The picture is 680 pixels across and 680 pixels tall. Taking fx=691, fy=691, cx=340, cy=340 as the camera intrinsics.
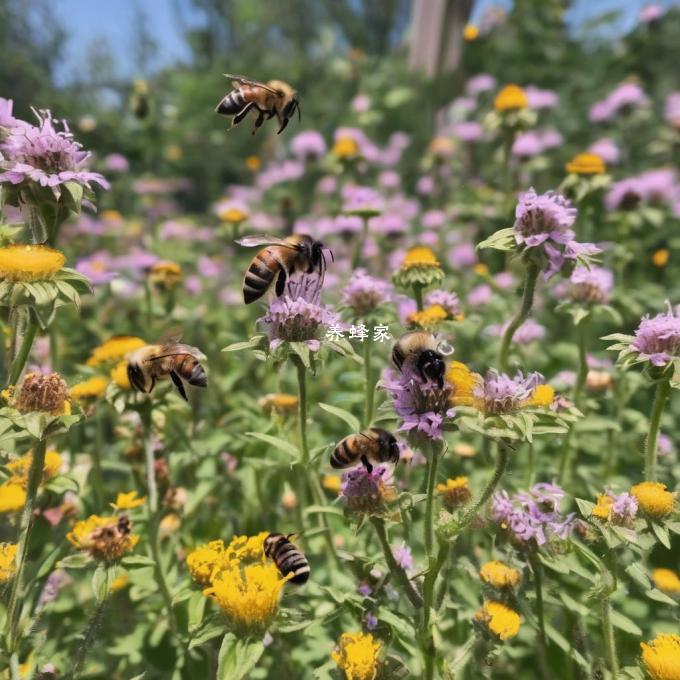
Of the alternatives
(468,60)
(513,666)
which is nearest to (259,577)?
(513,666)

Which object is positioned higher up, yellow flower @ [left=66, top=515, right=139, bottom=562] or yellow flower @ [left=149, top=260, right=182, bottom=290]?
yellow flower @ [left=149, top=260, right=182, bottom=290]

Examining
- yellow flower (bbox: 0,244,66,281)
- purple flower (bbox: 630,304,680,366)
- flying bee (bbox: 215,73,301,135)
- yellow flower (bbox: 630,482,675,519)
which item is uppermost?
flying bee (bbox: 215,73,301,135)

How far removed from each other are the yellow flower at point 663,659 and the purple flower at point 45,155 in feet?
5.98

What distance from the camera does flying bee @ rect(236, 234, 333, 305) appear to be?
1.96m

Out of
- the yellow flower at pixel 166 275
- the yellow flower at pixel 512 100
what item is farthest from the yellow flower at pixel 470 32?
the yellow flower at pixel 166 275

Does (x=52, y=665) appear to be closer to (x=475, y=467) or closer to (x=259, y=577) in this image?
(x=259, y=577)

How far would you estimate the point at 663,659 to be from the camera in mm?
1646

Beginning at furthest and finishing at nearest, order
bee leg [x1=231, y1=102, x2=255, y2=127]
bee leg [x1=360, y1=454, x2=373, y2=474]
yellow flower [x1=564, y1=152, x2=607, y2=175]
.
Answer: yellow flower [x1=564, y1=152, x2=607, y2=175]
bee leg [x1=231, y1=102, x2=255, y2=127]
bee leg [x1=360, y1=454, x2=373, y2=474]

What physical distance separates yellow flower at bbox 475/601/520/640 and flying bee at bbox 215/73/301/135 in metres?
1.60

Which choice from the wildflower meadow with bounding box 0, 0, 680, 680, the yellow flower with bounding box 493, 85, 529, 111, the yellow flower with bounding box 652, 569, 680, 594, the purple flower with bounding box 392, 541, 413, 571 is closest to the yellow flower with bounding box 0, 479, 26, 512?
the wildflower meadow with bounding box 0, 0, 680, 680

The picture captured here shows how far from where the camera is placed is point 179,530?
2.73 m

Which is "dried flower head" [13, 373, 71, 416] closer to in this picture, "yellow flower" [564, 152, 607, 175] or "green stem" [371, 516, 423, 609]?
"green stem" [371, 516, 423, 609]

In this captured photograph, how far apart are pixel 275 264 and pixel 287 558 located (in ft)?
2.66

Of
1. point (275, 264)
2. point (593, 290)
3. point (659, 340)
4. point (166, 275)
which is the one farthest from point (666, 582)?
point (166, 275)
